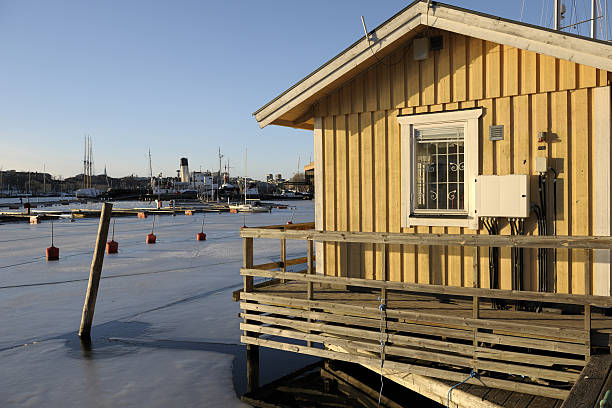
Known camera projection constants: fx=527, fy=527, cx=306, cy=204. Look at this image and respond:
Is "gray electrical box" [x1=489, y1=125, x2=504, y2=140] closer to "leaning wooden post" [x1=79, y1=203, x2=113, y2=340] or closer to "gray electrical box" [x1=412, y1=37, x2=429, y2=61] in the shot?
"gray electrical box" [x1=412, y1=37, x2=429, y2=61]

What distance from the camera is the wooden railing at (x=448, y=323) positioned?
6023mm

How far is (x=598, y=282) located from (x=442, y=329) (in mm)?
2300

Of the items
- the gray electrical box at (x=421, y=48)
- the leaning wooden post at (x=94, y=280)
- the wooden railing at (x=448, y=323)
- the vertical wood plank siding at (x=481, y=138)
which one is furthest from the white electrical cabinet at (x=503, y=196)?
the leaning wooden post at (x=94, y=280)

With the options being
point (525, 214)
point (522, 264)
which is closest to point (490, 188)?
point (525, 214)

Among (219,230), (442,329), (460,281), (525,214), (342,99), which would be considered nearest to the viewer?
(442,329)

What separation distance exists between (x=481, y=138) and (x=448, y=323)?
114 inches

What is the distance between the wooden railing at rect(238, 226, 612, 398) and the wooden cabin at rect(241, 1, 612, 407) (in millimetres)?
22

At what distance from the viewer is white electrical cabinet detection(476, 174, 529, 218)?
7379 millimetres

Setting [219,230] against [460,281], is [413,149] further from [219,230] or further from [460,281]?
[219,230]

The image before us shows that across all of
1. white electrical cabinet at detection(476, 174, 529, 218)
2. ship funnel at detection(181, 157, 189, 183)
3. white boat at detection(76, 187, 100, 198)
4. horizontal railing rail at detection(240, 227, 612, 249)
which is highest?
ship funnel at detection(181, 157, 189, 183)

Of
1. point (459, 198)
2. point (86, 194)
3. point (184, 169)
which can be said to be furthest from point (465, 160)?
point (184, 169)

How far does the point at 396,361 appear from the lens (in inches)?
295

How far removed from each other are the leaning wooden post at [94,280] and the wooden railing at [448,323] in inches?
165

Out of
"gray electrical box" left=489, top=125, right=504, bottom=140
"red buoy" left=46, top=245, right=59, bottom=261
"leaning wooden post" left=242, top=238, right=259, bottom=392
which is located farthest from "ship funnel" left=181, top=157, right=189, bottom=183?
"gray electrical box" left=489, top=125, right=504, bottom=140
